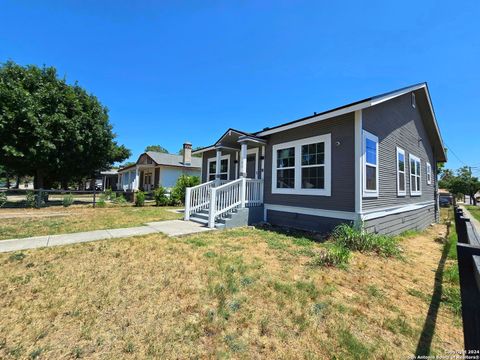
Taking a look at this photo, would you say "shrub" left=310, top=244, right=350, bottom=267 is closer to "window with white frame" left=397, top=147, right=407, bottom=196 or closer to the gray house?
the gray house

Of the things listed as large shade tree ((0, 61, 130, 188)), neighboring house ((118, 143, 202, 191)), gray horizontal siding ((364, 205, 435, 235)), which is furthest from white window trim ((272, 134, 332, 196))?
neighboring house ((118, 143, 202, 191))

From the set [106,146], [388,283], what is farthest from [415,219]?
[106,146]

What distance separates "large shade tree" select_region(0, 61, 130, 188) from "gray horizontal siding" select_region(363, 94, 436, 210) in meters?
15.0

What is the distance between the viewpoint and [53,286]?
10.1 feet

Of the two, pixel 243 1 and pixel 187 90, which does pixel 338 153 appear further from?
pixel 187 90

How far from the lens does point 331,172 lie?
672cm

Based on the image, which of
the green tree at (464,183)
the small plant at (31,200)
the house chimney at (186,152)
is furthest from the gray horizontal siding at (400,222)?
the green tree at (464,183)

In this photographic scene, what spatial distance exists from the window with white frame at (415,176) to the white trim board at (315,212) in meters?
5.70

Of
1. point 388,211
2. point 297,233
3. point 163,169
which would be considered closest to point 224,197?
point 297,233

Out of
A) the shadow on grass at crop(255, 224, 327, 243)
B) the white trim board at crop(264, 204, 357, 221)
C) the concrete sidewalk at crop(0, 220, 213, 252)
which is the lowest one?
the shadow on grass at crop(255, 224, 327, 243)

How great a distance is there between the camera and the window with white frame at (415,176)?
32.8ft

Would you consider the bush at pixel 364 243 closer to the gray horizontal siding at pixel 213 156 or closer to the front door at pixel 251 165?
the front door at pixel 251 165

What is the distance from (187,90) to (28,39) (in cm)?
825

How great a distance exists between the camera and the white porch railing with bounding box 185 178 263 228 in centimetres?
753
